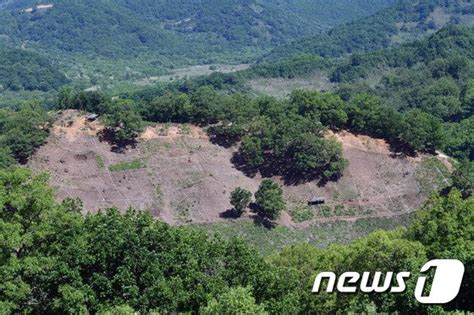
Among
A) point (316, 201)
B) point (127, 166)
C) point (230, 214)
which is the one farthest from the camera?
point (127, 166)

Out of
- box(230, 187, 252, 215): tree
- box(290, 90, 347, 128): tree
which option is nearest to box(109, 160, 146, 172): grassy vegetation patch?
box(230, 187, 252, 215): tree

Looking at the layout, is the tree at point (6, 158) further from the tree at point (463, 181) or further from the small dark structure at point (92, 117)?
the tree at point (463, 181)

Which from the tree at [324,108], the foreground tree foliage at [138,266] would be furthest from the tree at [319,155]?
the foreground tree foliage at [138,266]

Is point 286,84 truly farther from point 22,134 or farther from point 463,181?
point 22,134

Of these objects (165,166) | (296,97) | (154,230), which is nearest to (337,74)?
(296,97)

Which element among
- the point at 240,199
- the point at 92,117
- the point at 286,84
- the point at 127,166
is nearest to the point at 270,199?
the point at 240,199

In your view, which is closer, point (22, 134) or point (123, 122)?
point (22, 134)

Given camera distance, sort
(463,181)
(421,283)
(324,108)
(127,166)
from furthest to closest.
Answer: (324,108)
(127,166)
(463,181)
(421,283)

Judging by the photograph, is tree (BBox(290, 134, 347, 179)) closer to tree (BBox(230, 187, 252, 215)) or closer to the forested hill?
tree (BBox(230, 187, 252, 215))
